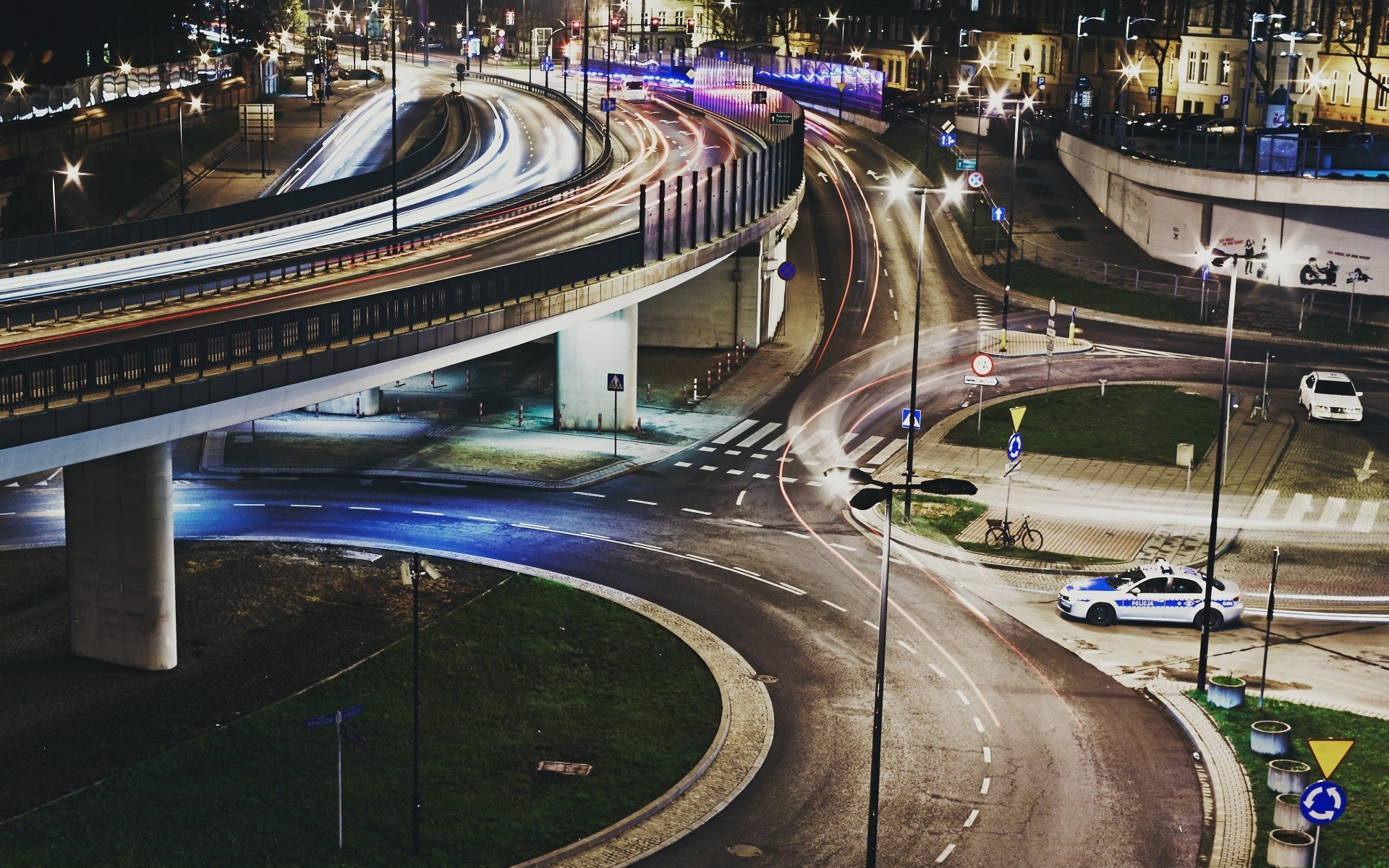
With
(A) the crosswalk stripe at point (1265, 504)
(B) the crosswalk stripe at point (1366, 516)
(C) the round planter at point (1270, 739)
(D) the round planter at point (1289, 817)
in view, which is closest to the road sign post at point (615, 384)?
(A) the crosswalk stripe at point (1265, 504)

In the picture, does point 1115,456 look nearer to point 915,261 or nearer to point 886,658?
point 886,658

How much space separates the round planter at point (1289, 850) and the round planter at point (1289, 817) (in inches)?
18.6

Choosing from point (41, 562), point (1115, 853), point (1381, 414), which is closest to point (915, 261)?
point (1381, 414)

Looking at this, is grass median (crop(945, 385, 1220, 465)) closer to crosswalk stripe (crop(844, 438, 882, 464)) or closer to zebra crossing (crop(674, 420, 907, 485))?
crosswalk stripe (crop(844, 438, 882, 464))

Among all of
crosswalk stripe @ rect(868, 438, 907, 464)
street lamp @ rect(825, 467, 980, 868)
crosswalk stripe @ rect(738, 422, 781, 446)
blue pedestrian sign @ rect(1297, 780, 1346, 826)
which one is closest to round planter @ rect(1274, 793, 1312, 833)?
blue pedestrian sign @ rect(1297, 780, 1346, 826)

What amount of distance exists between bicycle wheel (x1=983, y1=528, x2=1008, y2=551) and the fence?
15144 millimetres

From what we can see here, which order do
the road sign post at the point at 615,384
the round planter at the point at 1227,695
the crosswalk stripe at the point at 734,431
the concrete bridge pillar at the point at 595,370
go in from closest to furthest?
the round planter at the point at 1227,695 → the road sign post at the point at 615,384 → the concrete bridge pillar at the point at 595,370 → the crosswalk stripe at the point at 734,431

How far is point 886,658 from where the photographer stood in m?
39.5

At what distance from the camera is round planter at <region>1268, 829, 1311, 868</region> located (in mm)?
28938

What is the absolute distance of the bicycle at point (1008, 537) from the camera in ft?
156

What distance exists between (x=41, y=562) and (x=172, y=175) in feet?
212

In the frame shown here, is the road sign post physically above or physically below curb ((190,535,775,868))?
above

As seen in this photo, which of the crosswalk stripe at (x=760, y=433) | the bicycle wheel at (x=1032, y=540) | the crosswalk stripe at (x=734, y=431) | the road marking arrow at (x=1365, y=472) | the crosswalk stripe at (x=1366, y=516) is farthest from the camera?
the crosswalk stripe at (x=734, y=431)

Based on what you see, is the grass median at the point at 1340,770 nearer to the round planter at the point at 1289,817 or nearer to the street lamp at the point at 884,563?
the round planter at the point at 1289,817
